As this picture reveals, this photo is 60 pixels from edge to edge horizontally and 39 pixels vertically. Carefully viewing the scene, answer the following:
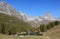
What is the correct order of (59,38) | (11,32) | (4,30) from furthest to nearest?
(11,32), (4,30), (59,38)

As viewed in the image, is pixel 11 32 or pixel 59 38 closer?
pixel 59 38

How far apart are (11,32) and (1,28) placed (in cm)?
1377

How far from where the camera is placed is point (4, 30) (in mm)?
116625

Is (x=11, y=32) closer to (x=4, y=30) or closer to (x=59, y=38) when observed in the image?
(x=4, y=30)

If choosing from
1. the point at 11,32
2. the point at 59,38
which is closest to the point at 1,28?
the point at 11,32

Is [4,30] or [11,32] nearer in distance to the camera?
[4,30]

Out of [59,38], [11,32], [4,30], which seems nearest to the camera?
[59,38]

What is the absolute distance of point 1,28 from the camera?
389 ft

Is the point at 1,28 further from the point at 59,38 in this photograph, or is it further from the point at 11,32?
the point at 59,38

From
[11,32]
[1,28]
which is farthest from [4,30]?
[11,32]

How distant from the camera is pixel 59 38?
62.2m

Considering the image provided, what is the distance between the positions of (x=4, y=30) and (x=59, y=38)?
62.3 meters

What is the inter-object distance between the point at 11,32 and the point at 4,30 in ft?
47.0

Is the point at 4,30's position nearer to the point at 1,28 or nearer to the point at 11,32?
the point at 1,28
